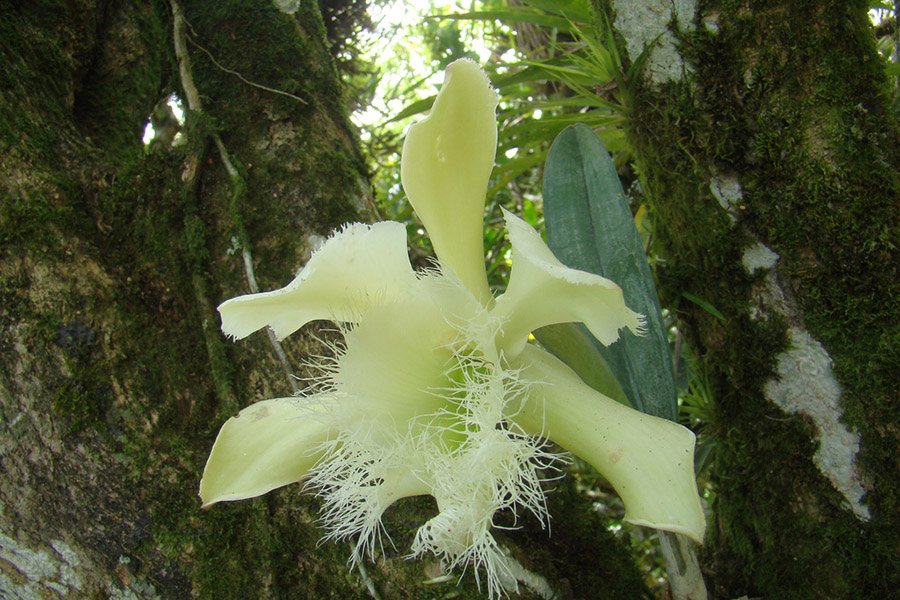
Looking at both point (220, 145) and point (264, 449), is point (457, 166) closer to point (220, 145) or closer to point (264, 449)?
point (264, 449)

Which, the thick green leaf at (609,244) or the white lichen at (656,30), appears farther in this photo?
the white lichen at (656,30)

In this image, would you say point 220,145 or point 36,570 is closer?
point 36,570

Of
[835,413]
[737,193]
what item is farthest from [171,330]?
[835,413]

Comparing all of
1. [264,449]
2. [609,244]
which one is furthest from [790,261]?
[264,449]

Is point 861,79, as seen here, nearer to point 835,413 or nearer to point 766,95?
point 766,95

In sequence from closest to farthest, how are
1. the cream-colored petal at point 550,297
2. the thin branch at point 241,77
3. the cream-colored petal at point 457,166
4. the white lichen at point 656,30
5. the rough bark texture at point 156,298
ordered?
the cream-colored petal at point 550,297 < the cream-colored petal at point 457,166 < the rough bark texture at point 156,298 < the white lichen at point 656,30 < the thin branch at point 241,77

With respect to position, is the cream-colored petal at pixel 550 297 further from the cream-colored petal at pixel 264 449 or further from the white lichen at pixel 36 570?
the white lichen at pixel 36 570

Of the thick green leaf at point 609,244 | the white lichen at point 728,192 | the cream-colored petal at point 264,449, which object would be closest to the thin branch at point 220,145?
the cream-colored petal at point 264,449
